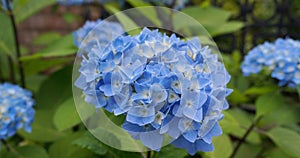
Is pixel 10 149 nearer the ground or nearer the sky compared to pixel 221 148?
nearer the ground

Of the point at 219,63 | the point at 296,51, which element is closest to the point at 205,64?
the point at 219,63

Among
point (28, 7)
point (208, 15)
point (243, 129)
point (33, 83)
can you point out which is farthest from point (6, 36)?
point (243, 129)

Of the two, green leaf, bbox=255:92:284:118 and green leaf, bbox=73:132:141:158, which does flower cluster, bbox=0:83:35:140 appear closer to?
green leaf, bbox=73:132:141:158

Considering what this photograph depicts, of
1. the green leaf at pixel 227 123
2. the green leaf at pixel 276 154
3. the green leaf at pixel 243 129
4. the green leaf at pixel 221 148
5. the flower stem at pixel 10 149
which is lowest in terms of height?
the flower stem at pixel 10 149

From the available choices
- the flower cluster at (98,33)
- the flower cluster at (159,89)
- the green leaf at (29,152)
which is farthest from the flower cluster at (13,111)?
the flower cluster at (159,89)

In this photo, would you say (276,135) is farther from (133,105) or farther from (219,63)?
(133,105)

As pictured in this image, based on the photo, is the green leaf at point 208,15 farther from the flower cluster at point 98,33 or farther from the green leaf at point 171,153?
the green leaf at point 171,153

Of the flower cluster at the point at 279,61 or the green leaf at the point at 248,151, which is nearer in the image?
the flower cluster at the point at 279,61

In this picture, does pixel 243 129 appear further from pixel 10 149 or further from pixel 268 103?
pixel 10 149
